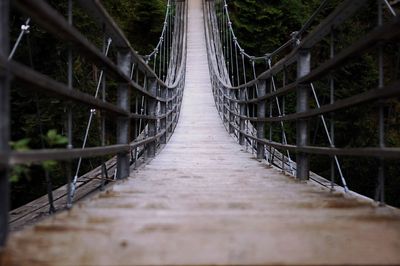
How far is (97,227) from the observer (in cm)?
170

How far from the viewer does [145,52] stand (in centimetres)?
1802

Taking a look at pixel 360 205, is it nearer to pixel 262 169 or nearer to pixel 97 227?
pixel 97 227

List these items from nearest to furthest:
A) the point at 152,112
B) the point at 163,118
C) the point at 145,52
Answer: the point at 152,112
the point at 163,118
the point at 145,52

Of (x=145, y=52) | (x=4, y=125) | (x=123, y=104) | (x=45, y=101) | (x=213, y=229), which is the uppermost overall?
(x=145, y=52)

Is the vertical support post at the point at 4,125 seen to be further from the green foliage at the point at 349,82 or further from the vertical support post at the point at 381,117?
the green foliage at the point at 349,82

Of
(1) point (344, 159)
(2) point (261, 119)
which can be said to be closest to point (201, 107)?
(1) point (344, 159)

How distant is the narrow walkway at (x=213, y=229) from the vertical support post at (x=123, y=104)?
1.01ft

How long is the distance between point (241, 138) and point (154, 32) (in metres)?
12.0

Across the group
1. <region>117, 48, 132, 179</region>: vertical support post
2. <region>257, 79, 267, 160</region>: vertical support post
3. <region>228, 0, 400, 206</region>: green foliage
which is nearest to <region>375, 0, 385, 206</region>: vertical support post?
<region>117, 48, 132, 179</region>: vertical support post

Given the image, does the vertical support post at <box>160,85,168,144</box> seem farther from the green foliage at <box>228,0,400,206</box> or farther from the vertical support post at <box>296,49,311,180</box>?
the vertical support post at <box>296,49,311,180</box>

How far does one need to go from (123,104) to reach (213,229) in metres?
1.98

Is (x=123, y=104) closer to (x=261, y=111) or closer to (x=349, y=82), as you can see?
(x=261, y=111)

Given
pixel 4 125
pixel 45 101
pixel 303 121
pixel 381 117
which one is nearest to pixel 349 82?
→ pixel 45 101

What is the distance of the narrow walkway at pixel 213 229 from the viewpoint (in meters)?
1.38
